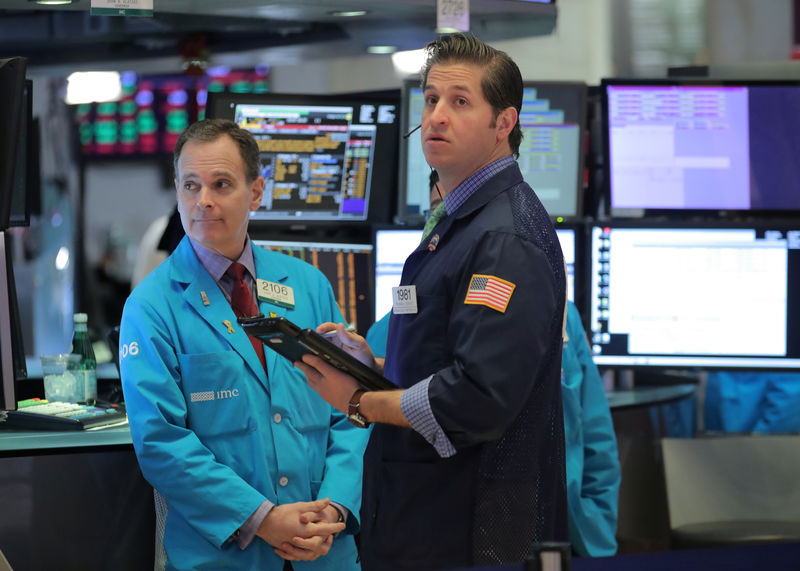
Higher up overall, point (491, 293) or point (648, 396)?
point (491, 293)

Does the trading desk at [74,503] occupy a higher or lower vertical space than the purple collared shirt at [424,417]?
lower

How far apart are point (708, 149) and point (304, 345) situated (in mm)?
2225

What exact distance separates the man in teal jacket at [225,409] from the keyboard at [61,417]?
0.54 metres

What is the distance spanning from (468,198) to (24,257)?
18.2ft

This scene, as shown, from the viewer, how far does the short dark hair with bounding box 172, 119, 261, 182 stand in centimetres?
230

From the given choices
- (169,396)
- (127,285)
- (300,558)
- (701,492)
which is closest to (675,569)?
(300,558)

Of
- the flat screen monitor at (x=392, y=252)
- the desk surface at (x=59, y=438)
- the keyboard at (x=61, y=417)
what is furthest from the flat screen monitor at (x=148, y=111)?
the desk surface at (x=59, y=438)

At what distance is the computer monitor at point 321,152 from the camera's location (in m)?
3.41

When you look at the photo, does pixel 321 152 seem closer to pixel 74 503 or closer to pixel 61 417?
pixel 61 417

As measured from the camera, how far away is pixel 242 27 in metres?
3.75

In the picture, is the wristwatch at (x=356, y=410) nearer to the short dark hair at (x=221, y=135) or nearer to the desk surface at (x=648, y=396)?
the short dark hair at (x=221, y=135)

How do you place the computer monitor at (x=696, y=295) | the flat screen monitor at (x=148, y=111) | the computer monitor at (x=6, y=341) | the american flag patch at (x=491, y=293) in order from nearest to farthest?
the american flag patch at (x=491, y=293) → the computer monitor at (x=6, y=341) → the computer monitor at (x=696, y=295) → the flat screen monitor at (x=148, y=111)

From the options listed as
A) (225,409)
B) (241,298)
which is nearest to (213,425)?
(225,409)

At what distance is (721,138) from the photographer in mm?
3439
